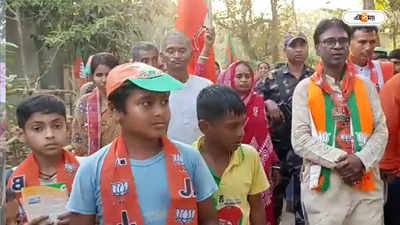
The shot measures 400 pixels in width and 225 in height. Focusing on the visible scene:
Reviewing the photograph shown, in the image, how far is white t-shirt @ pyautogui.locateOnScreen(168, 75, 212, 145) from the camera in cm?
427

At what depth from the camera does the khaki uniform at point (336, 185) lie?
364cm

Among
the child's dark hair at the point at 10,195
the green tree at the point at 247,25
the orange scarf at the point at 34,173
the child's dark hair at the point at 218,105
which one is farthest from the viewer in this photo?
the green tree at the point at 247,25

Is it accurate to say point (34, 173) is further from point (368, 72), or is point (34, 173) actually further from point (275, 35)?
point (275, 35)

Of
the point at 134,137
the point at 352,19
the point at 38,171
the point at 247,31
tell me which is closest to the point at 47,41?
the point at 352,19

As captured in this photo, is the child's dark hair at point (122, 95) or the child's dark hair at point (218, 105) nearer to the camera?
the child's dark hair at point (122, 95)

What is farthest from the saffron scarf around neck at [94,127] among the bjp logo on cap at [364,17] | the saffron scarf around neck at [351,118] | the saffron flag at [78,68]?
the saffron flag at [78,68]

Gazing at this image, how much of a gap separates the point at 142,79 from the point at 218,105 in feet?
2.78

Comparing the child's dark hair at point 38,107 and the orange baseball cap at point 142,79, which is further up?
the orange baseball cap at point 142,79

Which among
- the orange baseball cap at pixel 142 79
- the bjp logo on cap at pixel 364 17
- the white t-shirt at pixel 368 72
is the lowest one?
the white t-shirt at pixel 368 72

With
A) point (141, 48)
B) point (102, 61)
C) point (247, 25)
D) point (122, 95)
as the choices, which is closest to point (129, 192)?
point (122, 95)

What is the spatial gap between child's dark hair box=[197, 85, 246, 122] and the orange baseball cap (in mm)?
751

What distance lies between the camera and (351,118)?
371 centimetres

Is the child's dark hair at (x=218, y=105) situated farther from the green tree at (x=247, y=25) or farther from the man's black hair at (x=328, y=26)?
the green tree at (x=247, y=25)

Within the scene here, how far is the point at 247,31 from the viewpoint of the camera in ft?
73.4
